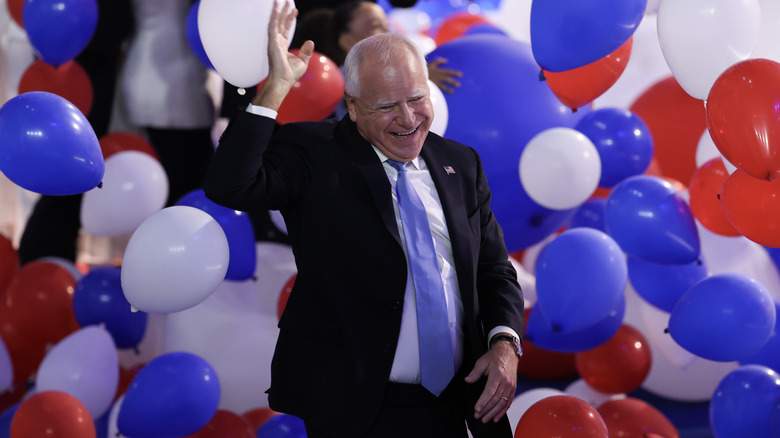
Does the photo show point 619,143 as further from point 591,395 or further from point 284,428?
point 284,428

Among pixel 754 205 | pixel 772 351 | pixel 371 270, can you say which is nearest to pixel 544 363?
pixel 772 351

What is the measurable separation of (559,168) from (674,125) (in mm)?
987

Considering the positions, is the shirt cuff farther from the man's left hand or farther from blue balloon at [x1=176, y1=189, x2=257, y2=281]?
blue balloon at [x1=176, y1=189, x2=257, y2=281]

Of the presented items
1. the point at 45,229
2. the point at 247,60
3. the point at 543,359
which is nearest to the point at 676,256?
the point at 543,359

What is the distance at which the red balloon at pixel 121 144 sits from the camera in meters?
3.06

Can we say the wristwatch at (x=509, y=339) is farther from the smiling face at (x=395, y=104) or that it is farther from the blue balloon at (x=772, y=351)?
the blue balloon at (x=772, y=351)

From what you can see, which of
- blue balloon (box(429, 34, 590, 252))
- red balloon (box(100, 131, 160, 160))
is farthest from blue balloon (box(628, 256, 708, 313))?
red balloon (box(100, 131, 160, 160))

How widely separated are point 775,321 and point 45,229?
8.85 feet

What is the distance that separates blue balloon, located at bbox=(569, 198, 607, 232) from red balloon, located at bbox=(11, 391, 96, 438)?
186cm

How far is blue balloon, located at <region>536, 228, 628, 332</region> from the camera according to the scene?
2355 mm

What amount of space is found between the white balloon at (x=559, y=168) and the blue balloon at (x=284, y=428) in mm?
1063

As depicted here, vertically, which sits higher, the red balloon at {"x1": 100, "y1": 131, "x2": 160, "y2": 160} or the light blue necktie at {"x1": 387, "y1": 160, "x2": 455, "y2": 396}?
the light blue necktie at {"x1": 387, "y1": 160, "x2": 455, "y2": 396}

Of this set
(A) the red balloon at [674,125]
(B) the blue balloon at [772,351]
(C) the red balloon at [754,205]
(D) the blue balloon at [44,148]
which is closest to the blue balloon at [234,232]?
(D) the blue balloon at [44,148]

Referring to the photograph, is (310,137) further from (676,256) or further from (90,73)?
Answer: (90,73)
